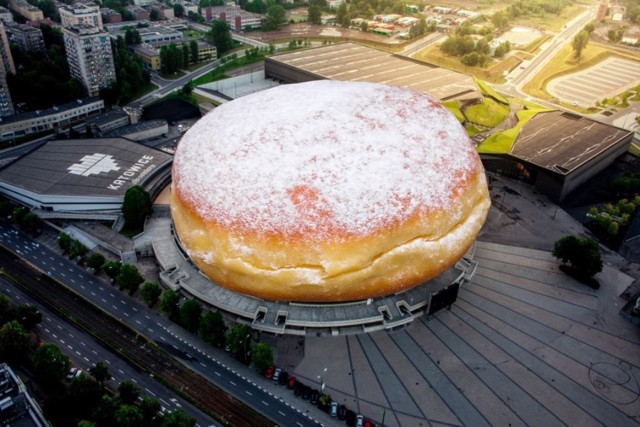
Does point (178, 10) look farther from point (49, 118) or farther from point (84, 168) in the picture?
point (84, 168)

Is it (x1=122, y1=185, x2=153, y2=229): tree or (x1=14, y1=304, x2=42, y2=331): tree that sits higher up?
(x1=122, y1=185, x2=153, y2=229): tree

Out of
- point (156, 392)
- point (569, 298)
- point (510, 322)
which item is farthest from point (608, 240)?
point (156, 392)

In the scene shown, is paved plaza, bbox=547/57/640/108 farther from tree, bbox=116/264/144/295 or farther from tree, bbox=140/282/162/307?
tree, bbox=116/264/144/295

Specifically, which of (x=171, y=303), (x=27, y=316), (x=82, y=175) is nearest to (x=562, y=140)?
(x=171, y=303)

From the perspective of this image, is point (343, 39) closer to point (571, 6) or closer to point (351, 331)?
point (571, 6)

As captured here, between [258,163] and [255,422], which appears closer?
[255,422]

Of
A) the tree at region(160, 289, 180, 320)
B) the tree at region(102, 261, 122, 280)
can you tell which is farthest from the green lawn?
the tree at region(102, 261, 122, 280)

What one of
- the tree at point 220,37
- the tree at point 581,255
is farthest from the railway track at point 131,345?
the tree at point 220,37
